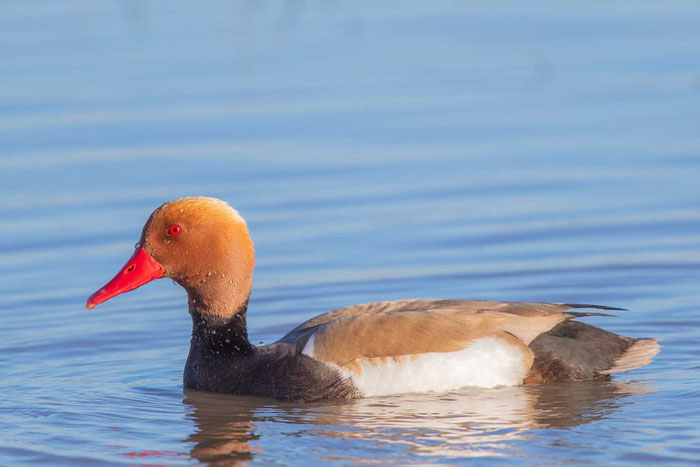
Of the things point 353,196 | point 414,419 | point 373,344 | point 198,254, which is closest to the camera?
point 414,419

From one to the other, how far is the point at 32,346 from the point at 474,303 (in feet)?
10.3

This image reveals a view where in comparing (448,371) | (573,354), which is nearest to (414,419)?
(448,371)

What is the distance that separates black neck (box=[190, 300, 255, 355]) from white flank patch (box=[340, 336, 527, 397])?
81 centimetres

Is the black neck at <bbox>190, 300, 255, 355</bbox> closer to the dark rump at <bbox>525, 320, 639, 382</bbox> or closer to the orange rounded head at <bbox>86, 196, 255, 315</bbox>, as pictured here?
the orange rounded head at <bbox>86, 196, 255, 315</bbox>

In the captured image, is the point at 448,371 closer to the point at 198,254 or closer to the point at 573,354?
the point at 573,354

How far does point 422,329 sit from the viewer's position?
8906 millimetres

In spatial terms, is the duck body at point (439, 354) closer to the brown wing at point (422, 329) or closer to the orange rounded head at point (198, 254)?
the brown wing at point (422, 329)

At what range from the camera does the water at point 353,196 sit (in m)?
8.43

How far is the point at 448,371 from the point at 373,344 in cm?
48

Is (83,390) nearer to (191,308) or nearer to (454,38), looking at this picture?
(191,308)

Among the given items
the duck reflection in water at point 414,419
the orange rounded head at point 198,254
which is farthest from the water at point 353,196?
the orange rounded head at point 198,254

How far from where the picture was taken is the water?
8430 millimetres

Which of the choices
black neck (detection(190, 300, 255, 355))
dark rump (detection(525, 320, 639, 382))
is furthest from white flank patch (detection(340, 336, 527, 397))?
black neck (detection(190, 300, 255, 355))

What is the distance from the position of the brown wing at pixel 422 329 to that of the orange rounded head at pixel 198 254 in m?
0.65
